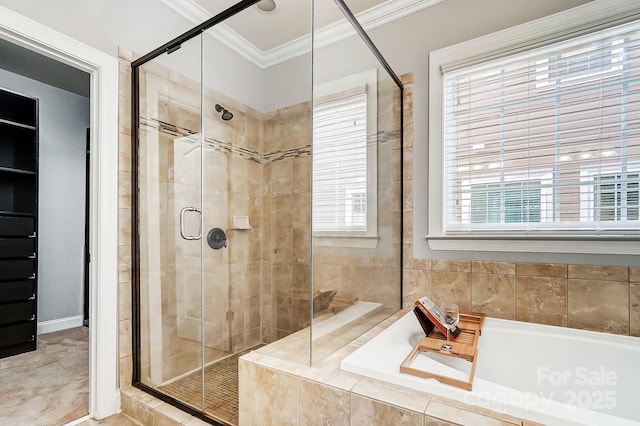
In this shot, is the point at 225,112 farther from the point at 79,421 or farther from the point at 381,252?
the point at 79,421

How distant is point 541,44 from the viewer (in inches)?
70.2

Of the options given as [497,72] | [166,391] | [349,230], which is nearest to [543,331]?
[349,230]

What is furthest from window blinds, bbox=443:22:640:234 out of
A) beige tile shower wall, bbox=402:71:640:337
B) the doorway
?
the doorway

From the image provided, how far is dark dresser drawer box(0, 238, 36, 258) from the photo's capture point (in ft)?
8.83

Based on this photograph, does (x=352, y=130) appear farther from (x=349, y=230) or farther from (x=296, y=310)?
(x=296, y=310)

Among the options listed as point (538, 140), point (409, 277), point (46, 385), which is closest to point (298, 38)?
Answer: point (538, 140)

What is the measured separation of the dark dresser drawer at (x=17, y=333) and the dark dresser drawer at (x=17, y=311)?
5 cm

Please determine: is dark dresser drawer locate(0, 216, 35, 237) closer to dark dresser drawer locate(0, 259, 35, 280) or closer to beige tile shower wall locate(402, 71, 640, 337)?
dark dresser drawer locate(0, 259, 35, 280)

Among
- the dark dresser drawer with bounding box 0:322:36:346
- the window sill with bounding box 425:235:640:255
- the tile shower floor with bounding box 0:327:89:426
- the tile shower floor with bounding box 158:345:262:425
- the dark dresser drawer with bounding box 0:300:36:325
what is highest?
the window sill with bounding box 425:235:640:255

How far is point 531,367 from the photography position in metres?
1.55

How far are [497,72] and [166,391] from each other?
106 inches

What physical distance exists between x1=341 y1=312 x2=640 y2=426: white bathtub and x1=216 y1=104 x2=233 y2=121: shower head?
5.25 ft

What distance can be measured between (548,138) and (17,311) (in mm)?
4201

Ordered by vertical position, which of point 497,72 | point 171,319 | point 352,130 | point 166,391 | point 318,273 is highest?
point 497,72
